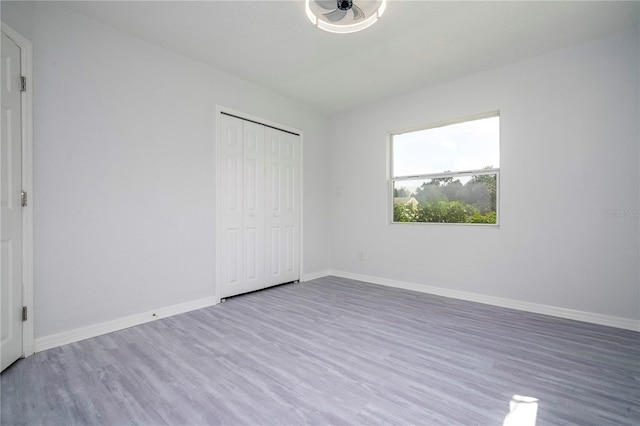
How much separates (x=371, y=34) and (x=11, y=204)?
125 inches

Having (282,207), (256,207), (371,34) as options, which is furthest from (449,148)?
(256,207)

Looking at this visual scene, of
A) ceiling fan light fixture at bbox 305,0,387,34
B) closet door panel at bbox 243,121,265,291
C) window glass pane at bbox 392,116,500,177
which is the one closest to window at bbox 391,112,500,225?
window glass pane at bbox 392,116,500,177

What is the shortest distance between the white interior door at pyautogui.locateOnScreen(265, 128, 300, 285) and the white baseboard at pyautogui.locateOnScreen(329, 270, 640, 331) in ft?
4.17

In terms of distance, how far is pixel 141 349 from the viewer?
2.29m

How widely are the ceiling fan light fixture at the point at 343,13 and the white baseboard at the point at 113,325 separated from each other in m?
2.97

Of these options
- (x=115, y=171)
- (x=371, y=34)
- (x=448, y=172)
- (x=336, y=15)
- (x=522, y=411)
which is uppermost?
(x=371, y=34)

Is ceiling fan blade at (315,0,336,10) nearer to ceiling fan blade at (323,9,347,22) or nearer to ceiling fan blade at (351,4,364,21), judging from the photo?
ceiling fan blade at (323,9,347,22)

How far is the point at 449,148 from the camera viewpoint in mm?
3883

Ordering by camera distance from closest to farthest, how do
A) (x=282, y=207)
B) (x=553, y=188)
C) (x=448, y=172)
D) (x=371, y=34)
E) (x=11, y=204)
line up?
(x=11, y=204)
(x=371, y=34)
(x=553, y=188)
(x=448, y=172)
(x=282, y=207)

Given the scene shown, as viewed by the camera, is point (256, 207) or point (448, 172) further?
point (256, 207)

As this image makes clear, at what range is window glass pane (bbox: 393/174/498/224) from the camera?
11.7ft

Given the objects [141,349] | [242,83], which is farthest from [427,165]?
[141,349]

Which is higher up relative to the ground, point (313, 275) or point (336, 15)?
point (336, 15)

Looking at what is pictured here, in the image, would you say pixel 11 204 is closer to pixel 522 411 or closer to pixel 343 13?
pixel 343 13
